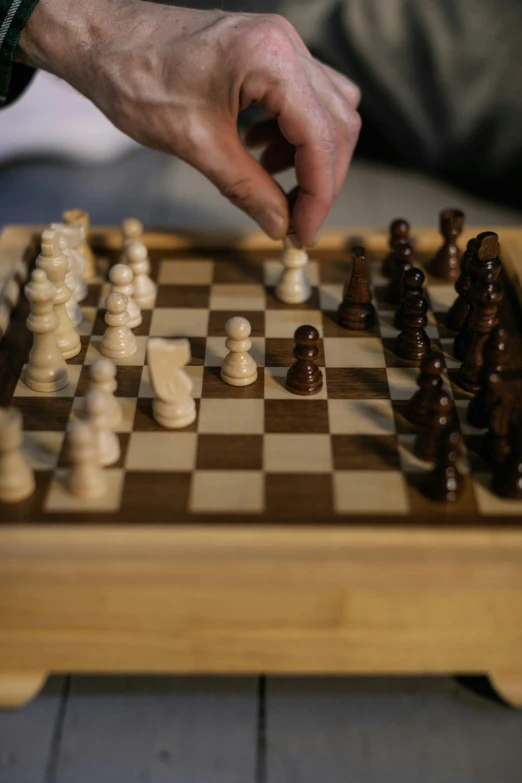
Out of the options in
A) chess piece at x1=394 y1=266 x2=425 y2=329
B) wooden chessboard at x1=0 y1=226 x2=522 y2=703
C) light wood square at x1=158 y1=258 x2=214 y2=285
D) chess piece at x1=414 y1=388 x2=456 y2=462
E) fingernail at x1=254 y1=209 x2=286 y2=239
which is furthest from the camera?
light wood square at x1=158 y1=258 x2=214 y2=285

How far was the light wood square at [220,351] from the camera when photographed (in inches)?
56.7

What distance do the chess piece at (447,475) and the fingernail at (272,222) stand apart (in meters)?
0.57

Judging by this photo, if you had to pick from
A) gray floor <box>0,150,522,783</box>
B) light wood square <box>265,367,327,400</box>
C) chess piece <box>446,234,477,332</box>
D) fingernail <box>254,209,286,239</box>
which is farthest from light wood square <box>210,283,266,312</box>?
gray floor <box>0,150,522,783</box>

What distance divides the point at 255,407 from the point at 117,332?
26 centimetres

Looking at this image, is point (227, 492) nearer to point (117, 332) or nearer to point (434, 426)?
point (434, 426)

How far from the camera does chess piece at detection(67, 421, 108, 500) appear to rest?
1.12 meters

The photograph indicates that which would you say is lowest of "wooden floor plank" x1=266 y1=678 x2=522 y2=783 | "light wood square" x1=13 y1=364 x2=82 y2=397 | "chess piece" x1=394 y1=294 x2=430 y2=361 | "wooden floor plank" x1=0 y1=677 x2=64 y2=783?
"wooden floor plank" x1=0 y1=677 x2=64 y2=783

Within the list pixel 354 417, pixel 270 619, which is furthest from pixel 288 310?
pixel 270 619

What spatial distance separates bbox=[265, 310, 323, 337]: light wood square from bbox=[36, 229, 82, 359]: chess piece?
0.31 m

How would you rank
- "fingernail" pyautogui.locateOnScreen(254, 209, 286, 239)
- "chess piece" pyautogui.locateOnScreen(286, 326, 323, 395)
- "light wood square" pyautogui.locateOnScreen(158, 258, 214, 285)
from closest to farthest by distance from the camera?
"chess piece" pyautogui.locateOnScreen(286, 326, 323, 395) < "fingernail" pyautogui.locateOnScreen(254, 209, 286, 239) < "light wood square" pyautogui.locateOnScreen(158, 258, 214, 285)

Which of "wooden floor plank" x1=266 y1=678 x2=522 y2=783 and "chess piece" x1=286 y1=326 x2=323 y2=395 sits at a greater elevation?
"chess piece" x1=286 y1=326 x2=323 y2=395

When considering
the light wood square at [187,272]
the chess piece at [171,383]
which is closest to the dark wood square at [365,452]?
the chess piece at [171,383]

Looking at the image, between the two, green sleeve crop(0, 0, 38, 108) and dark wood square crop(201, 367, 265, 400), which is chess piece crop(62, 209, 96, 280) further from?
dark wood square crop(201, 367, 265, 400)

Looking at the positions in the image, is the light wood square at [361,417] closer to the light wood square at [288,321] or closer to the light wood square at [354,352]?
the light wood square at [354,352]
